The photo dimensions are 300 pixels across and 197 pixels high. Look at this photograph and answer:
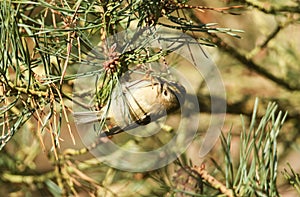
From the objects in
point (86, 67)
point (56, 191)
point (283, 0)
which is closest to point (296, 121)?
point (283, 0)

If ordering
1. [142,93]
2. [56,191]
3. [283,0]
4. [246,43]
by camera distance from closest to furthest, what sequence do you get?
1. [142,93]
2. [56,191]
3. [283,0]
4. [246,43]

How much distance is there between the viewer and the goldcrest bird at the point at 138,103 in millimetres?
743

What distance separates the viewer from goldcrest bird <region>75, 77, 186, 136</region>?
0.74 meters

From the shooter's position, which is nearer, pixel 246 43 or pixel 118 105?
pixel 118 105

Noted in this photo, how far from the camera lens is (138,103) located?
0.74 m

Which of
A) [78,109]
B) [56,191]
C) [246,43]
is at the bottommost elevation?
[56,191]

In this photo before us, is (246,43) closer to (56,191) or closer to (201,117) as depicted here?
(201,117)

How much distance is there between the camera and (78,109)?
2.81ft

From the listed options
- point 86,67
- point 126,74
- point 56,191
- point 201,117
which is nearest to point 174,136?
point 201,117

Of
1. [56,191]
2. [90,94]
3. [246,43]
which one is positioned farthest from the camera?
[246,43]

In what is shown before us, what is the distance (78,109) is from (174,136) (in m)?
0.59

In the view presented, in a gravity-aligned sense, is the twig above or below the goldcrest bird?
below

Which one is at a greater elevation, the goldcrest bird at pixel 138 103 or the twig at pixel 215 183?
the goldcrest bird at pixel 138 103

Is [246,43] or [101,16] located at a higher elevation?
[101,16]
